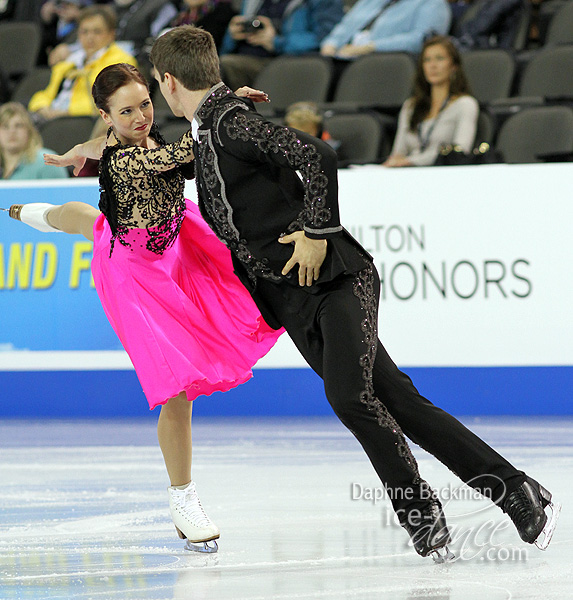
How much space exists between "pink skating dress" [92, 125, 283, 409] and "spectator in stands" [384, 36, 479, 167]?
2.87 meters

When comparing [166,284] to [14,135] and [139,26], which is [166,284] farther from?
[139,26]

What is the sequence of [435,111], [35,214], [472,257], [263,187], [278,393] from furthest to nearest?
1. [435,111]
2. [278,393]
3. [472,257]
4. [35,214]
5. [263,187]

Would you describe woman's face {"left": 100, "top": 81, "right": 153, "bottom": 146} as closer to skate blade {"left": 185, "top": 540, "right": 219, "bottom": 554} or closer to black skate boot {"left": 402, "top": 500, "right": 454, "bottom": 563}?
skate blade {"left": 185, "top": 540, "right": 219, "bottom": 554}

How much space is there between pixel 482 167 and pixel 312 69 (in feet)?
6.84

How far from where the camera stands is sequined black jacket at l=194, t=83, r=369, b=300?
96.1 inches

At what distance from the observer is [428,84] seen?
597cm

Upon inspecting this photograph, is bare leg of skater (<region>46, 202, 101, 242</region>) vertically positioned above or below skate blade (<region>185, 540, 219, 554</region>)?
above

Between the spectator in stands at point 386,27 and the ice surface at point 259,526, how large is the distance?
3.02 meters

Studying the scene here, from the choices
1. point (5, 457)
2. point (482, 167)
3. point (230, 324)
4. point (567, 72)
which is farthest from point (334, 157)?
point (567, 72)

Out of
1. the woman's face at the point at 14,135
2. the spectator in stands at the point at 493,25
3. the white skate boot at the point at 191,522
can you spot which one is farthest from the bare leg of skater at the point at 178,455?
the spectator in stands at the point at 493,25

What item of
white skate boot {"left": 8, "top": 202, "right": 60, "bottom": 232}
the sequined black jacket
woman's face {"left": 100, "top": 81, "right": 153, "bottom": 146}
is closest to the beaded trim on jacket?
the sequined black jacket

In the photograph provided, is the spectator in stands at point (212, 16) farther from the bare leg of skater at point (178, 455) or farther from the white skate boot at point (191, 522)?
the white skate boot at point (191, 522)

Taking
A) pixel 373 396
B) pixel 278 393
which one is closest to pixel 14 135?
pixel 278 393

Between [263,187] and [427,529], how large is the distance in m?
0.91
